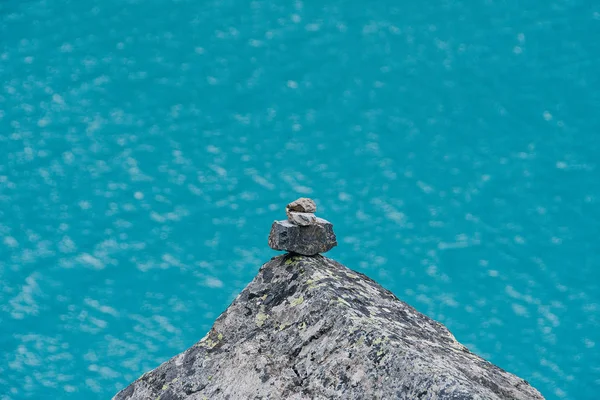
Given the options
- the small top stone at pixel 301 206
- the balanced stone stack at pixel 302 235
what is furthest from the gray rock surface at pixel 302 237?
the small top stone at pixel 301 206

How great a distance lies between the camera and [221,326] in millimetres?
4383

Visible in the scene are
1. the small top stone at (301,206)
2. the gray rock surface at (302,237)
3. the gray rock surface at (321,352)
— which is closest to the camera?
the gray rock surface at (321,352)

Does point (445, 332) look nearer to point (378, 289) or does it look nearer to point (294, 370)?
point (378, 289)

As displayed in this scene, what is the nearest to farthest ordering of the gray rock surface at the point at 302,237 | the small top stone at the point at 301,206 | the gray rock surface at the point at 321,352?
the gray rock surface at the point at 321,352 < the gray rock surface at the point at 302,237 < the small top stone at the point at 301,206

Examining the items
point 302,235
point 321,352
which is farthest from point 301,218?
point 321,352

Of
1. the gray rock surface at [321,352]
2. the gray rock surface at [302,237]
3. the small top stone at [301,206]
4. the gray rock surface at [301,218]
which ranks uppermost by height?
the small top stone at [301,206]

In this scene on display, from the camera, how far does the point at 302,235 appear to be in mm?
4469

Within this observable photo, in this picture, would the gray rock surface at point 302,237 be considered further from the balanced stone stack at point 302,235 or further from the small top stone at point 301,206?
the small top stone at point 301,206

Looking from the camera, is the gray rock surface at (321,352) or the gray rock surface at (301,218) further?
the gray rock surface at (301,218)

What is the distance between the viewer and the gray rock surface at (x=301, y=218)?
14.8 ft

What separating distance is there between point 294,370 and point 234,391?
292 millimetres

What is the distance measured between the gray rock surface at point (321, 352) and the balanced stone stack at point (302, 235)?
7cm

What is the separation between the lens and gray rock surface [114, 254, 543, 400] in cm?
366

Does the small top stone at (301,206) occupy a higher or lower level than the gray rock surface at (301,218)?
higher
